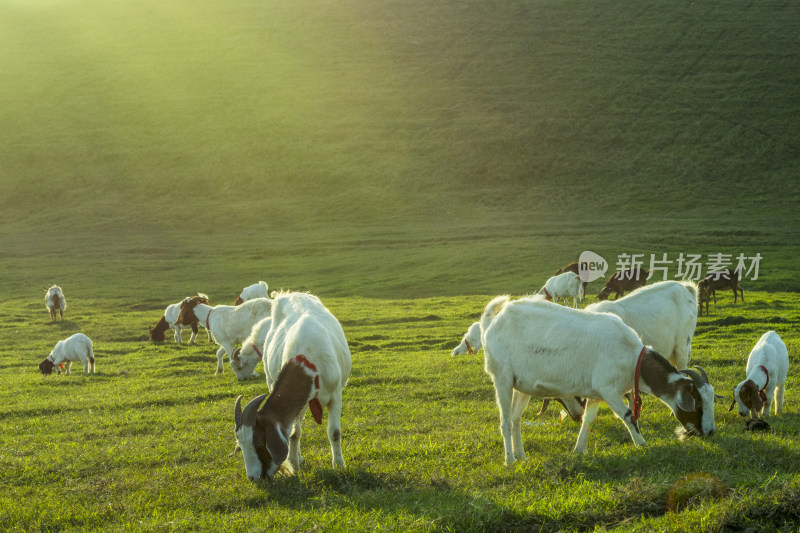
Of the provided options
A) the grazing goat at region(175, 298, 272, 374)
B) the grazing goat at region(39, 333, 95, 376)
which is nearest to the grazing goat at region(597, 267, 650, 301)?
the grazing goat at region(175, 298, 272, 374)

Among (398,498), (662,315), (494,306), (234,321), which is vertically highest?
(494,306)

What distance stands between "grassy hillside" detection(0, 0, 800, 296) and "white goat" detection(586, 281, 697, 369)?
21.9 m

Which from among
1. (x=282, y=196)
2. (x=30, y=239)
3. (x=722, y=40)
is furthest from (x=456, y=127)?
(x=30, y=239)

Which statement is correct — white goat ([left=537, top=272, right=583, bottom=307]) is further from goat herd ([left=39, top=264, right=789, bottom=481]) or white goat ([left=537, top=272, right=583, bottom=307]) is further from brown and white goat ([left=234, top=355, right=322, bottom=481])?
brown and white goat ([left=234, top=355, right=322, bottom=481])

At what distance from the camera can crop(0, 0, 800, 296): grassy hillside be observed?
4894 centimetres

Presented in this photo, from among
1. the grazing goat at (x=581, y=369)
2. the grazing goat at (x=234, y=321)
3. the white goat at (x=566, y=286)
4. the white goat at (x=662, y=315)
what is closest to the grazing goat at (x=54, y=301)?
the grazing goat at (x=234, y=321)

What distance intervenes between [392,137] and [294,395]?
76.0 m

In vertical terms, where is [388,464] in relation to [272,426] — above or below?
below

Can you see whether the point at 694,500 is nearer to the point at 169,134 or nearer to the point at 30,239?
the point at 30,239

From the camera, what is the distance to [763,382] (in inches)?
431

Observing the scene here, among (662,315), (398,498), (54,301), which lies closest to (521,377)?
(398,498)

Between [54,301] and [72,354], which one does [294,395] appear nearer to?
[72,354]

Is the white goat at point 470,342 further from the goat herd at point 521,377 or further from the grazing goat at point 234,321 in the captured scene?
the goat herd at point 521,377

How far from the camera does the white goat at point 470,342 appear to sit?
19875mm
